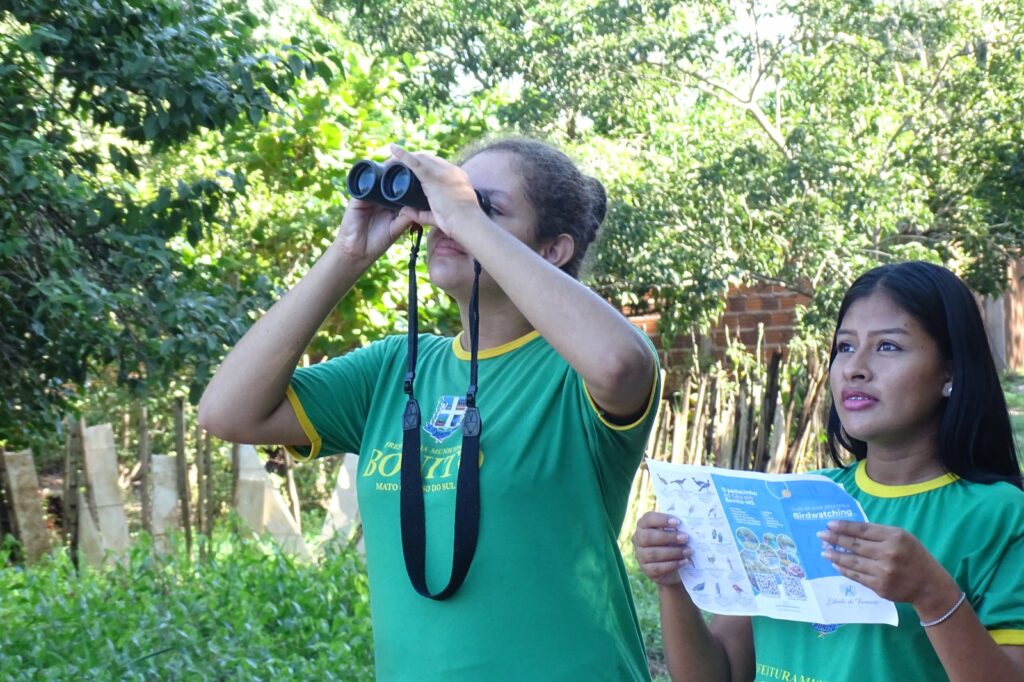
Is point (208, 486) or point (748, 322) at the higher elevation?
point (748, 322)

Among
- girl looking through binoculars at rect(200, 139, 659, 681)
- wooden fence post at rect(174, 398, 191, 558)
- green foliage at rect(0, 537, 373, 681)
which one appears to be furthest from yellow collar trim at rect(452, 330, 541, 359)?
wooden fence post at rect(174, 398, 191, 558)

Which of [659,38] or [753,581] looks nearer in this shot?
[753,581]

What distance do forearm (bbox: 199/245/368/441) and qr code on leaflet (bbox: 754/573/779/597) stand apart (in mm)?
847

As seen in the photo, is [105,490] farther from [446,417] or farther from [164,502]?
[446,417]

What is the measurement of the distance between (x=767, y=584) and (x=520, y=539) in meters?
0.37

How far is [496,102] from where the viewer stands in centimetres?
840

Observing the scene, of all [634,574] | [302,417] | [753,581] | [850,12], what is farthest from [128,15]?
[850,12]

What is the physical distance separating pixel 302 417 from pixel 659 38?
24.3ft

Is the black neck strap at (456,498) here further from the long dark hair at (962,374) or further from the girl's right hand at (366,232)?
the long dark hair at (962,374)

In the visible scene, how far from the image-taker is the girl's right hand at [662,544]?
6.08 feet

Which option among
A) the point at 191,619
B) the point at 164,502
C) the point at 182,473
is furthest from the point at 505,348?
the point at 164,502

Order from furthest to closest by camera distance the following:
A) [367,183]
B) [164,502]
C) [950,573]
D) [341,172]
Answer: [341,172] → [164,502] → [367,183] → [950,573]

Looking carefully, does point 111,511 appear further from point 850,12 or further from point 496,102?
point 850,12

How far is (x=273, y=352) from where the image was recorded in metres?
2.10
